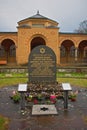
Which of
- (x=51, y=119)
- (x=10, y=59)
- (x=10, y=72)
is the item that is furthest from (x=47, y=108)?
(x=10, y=59)

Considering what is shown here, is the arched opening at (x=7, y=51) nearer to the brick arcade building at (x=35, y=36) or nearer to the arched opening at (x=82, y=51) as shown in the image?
the brick arcade building at (x=35, y=36)

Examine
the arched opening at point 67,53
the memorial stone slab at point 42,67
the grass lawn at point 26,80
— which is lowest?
the grass lawn at point 26,80

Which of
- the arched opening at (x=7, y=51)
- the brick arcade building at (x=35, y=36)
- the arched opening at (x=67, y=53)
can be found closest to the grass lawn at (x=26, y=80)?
the brick arcade building at (x=35, y=36)

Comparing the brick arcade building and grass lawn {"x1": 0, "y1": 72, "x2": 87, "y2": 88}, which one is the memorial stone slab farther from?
the brick arcade building

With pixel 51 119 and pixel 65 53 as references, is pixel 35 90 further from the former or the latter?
pixel 65 53

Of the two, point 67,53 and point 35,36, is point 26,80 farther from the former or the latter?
point 67,53

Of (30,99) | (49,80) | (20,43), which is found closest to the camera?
(30,99)

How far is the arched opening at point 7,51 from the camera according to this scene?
37.3m

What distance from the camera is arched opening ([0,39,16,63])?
122 feet

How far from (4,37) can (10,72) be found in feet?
30.4

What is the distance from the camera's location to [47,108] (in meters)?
10.3

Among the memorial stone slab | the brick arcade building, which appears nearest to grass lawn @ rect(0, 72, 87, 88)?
the memorial stone slab

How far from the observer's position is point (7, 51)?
37781mm

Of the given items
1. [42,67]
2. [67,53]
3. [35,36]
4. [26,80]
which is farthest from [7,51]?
[42,67]
